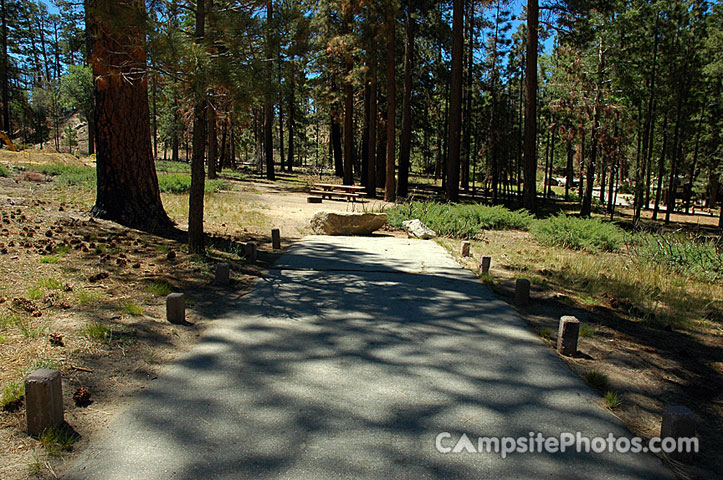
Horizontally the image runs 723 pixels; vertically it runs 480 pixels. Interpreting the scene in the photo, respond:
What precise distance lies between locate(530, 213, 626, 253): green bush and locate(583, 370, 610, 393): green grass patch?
8.28 metres

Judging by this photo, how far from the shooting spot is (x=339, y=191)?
818 inches

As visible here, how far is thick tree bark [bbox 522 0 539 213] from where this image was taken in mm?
16922

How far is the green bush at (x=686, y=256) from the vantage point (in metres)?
9.20

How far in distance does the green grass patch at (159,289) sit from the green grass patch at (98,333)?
1226 mm

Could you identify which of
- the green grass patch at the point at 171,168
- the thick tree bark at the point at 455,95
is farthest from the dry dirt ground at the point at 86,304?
the green grass patch at the point at 171,168

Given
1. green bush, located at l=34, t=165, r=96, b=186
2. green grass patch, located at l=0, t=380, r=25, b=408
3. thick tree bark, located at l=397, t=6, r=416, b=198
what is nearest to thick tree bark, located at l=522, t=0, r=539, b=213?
thick tree bark, located at l=397, t=6, r=416, b=198

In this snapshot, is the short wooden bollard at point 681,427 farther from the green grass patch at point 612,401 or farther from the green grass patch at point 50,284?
the green grass patch at point 50,284

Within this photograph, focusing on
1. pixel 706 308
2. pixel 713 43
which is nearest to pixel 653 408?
pixel 706 308

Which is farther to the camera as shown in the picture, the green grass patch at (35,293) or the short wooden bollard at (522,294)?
the short wooden bollard at (522,294)

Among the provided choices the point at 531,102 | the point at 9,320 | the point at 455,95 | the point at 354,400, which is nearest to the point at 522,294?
the point at 354,400

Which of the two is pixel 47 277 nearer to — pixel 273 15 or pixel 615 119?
pixel 273 15

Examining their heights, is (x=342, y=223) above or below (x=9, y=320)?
above

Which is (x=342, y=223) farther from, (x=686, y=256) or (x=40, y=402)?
(x=40, y=402)

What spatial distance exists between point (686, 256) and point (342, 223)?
740cm
